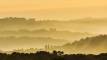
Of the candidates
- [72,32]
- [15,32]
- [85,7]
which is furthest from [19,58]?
[85,7]

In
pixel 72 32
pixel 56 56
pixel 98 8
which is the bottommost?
pixel 56 56

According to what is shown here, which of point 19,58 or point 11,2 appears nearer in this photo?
point 19,58

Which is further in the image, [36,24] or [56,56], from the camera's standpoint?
[36,24]

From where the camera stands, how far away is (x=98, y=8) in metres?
4.71

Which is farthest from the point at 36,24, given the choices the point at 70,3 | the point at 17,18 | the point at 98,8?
the point at 98,8

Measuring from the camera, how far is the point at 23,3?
4.77m

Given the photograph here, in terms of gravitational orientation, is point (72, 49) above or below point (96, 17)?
below

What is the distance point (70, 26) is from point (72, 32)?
0.33 feet

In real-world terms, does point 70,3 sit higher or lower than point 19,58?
higher

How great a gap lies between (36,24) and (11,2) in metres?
0.49

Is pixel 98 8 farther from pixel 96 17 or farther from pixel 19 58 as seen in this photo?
pixel 19 58

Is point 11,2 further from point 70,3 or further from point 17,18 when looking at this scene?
point 70,3

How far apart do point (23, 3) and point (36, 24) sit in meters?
0.37

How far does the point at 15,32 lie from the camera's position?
470 centimetres
